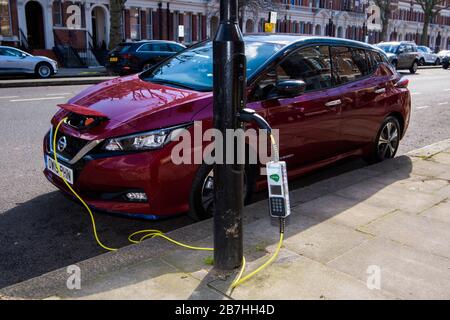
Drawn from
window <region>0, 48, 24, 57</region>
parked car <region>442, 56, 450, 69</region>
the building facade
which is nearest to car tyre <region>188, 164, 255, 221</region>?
window <region>0, 48, 24, 57</region>

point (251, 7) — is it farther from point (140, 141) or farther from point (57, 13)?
point (140, 141)

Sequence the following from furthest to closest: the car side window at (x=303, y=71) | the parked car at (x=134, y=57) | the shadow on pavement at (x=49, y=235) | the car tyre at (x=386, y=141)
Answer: the parked car at (x=134, y=57), the car tyre at (x=386, y=141), the car side window at (x=303, y=71), the shadow on pavement at (x=49, y=235)

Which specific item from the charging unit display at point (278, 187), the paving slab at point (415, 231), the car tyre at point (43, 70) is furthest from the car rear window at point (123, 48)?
the charging unit display at point (278, 187)

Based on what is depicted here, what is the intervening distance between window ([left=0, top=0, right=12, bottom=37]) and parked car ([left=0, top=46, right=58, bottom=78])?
32.9 ft

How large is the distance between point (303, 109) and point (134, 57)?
55.8 feet

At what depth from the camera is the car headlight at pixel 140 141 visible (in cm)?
374

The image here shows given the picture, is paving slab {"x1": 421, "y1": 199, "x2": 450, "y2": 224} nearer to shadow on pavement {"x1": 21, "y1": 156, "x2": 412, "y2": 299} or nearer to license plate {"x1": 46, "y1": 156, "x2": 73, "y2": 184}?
shadow on pavement {"x1": 21, "y1": 156, "x2": 412, "y2": 299}

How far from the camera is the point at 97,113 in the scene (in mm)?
3898

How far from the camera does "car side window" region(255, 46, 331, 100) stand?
451 centimetres

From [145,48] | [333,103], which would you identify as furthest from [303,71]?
[145,48]

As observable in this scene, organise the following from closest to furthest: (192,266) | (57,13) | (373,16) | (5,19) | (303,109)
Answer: (192,266)
(303,109)
(5,19)
(57,13)
(373,16)

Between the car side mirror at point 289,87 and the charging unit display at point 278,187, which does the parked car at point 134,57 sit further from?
the charging unit display at point 278,187

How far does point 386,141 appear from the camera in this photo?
643 cm

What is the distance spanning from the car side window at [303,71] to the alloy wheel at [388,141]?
148 cm
